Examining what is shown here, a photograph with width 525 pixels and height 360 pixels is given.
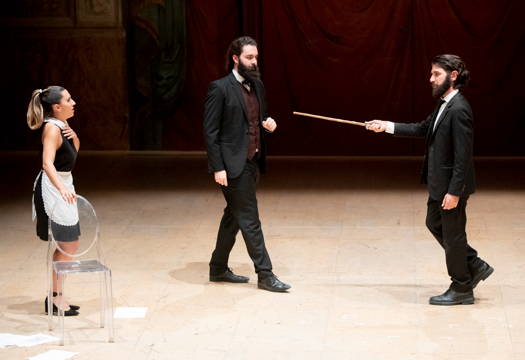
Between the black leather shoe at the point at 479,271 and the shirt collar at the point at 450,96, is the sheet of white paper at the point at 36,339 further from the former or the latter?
the shirt collar at the point at 450,96

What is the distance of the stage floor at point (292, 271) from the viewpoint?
5355 mm

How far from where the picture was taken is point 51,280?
5.62 meters

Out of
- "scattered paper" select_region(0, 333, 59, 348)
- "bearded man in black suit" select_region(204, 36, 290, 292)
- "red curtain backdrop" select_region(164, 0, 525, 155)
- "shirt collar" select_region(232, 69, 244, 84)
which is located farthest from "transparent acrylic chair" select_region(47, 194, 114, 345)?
"red curtain backdrop" select_region(164, 0, 525, 155)

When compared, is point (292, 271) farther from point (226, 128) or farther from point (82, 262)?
point (82, 262)

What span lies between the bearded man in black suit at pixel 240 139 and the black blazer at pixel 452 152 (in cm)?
98

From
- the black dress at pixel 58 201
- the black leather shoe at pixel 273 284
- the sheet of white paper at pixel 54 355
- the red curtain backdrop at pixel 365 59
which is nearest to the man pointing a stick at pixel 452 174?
the black leather shoe at pixel 273 284

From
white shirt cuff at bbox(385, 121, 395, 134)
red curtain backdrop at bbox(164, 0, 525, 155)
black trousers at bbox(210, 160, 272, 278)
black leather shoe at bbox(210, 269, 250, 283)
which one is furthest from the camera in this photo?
red curtain backdrop at bbox(164, 0, 525, 155)

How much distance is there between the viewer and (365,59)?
36.8 ft

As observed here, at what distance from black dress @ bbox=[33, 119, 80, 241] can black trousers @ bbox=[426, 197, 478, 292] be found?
6.54ft

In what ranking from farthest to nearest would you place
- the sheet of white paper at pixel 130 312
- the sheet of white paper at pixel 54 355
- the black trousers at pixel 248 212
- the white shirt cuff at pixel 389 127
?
the black trousers at pixel 248 212, the white shirt cuff at pixel 389 127, the sheet of white paper at pixel 130 312, the sheet of white paper at pixel 54 355

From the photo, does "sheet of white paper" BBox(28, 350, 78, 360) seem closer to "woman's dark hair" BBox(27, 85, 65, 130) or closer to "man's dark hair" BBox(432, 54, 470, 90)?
"woman's dark hair" BBox(27, 85, 65, 130)

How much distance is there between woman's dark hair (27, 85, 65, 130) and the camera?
18.6ft

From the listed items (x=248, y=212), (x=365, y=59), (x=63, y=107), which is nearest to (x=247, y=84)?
(x=248, y=212)

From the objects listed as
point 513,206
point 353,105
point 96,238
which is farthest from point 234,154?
point 353,105
